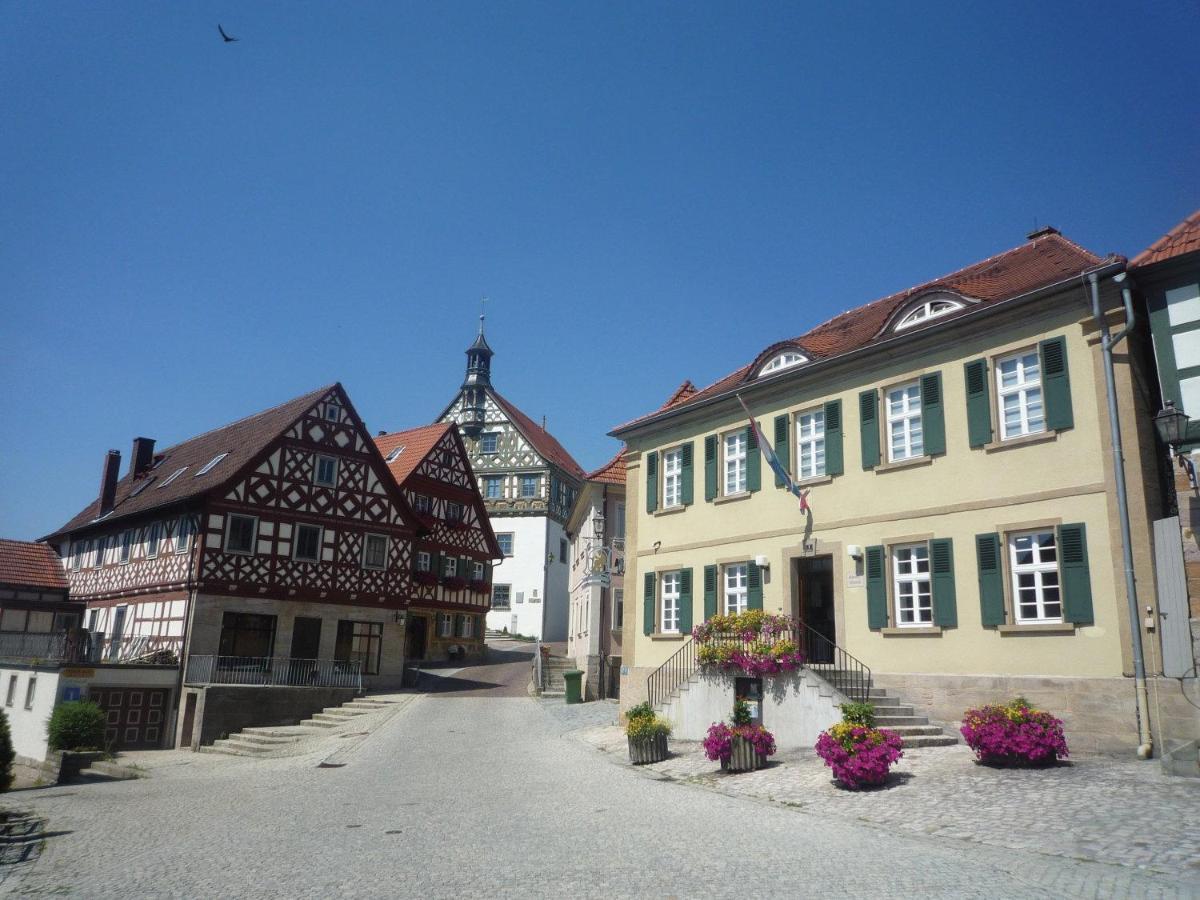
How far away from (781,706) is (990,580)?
426cm

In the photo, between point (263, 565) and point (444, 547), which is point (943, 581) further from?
point (444, 547)

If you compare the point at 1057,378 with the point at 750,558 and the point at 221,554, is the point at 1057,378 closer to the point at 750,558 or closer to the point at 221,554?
the point at 750,558

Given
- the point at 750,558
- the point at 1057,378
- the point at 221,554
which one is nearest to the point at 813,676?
the point at 750,558

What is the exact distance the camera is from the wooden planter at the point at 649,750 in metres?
17.7

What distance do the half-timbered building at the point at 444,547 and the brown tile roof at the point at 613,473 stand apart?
416 inches

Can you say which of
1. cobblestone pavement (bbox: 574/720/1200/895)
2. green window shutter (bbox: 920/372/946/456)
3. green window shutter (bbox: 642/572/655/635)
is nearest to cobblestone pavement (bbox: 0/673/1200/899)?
cobblestone pavement (bbox: 574/720/1200/895)

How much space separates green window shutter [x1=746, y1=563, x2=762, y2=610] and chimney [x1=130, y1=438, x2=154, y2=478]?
97.1 ft

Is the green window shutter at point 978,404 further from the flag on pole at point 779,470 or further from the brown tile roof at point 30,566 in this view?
the brown tile roof at point 30,566

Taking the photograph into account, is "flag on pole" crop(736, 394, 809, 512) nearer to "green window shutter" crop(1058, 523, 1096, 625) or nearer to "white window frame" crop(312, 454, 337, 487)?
"green window shutter" crop(1058, 523, 1096, 625)

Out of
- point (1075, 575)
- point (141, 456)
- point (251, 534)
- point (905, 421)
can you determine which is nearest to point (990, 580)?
point (1075, 575)

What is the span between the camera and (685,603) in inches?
904

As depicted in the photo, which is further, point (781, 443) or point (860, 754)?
point (781, 443)

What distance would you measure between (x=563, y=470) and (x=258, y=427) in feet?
85.2

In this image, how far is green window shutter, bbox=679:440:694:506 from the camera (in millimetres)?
23703
